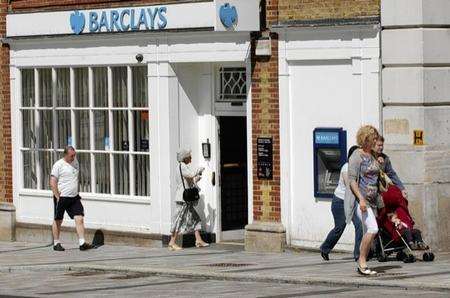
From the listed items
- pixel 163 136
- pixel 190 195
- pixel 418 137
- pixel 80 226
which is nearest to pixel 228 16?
pixel 163 136

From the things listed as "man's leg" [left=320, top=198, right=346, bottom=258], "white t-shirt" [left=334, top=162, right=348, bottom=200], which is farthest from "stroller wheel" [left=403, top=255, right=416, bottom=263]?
"white t-shirt" [left=334, top=162, right=348, bottom=200]

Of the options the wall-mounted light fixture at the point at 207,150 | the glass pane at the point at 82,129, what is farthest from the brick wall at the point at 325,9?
the glass pane at the point at 82,129

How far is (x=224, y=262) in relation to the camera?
19.8 m

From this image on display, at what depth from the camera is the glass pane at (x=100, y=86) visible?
2364 cm

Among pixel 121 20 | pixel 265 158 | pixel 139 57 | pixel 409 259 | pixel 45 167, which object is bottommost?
pixel 409 259

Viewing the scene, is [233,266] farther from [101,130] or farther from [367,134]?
[101,130]

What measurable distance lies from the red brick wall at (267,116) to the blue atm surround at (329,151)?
73 centimetres

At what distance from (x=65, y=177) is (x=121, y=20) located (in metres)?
2.77

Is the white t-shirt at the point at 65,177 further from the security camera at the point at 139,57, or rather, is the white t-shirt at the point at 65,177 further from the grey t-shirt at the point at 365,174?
the grey t-shirt at the point at 365,174

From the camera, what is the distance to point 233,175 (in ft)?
74.6

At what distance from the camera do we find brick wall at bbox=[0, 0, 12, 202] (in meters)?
25.2

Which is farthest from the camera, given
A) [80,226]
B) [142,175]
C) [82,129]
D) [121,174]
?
[82,129]

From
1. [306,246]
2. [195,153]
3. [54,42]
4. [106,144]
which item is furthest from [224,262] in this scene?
[54,42]

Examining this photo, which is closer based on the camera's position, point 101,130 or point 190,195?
point 190,195
